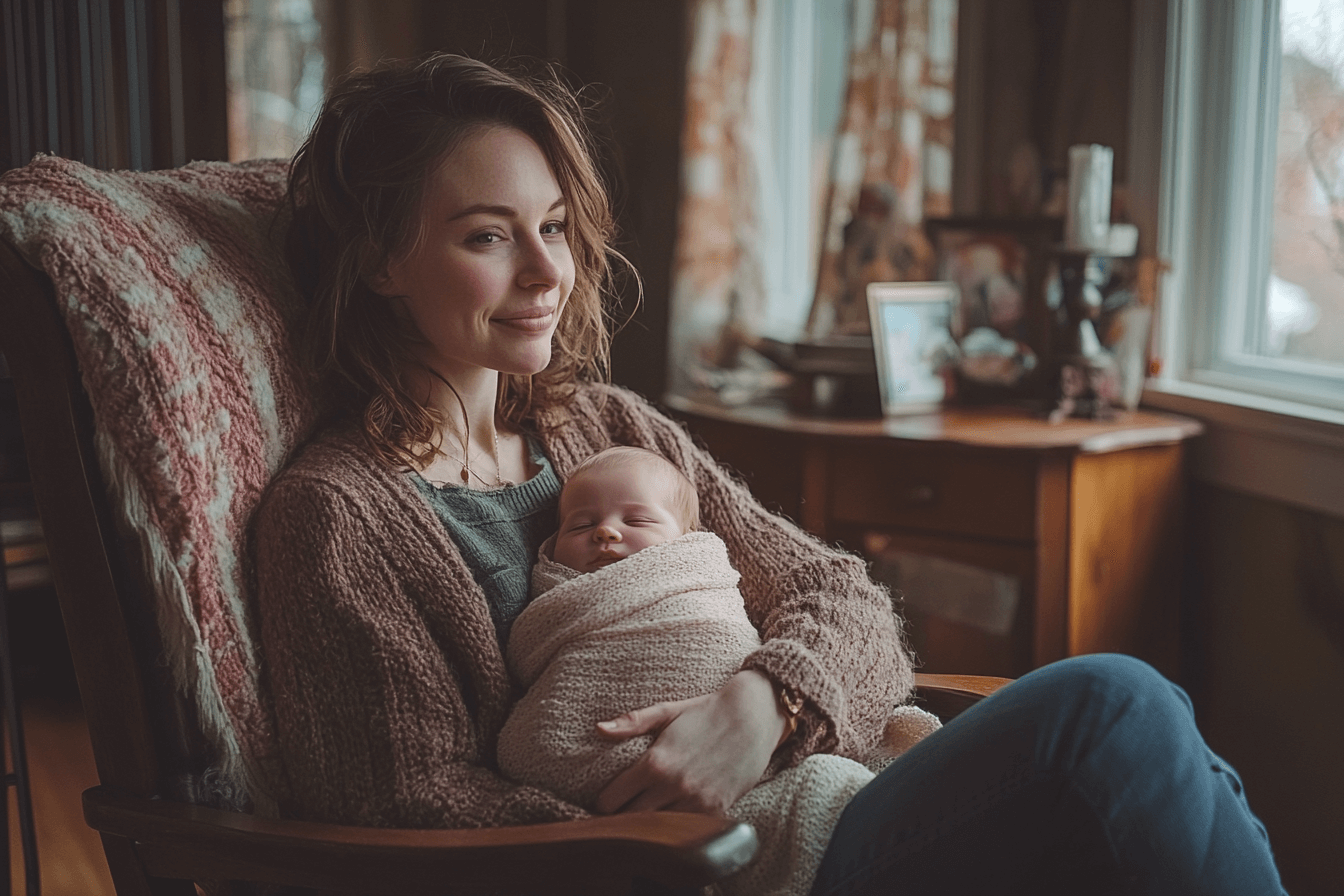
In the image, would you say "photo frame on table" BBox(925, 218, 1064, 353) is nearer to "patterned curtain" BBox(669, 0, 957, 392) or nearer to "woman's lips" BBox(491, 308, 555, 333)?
"patterned curtain" BBox(669, 0, 957, 392)

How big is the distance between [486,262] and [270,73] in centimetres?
200

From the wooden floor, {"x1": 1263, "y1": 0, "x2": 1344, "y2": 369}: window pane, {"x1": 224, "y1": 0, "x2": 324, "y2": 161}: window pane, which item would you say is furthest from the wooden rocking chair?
{"x1": 224, "y1": 0, "x2": 324, "y2": 161}: window pane

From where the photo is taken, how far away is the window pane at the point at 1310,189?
1.89m

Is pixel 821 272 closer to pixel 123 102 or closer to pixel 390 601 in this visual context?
pixel 123 102

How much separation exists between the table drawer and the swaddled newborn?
851 millimetres

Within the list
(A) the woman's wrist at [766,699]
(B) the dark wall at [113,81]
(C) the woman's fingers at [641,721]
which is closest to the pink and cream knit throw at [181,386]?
(C) the woman's fingers at [641,721]

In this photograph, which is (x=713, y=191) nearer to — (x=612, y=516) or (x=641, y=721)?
(x=612, y=516)

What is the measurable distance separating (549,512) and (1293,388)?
1.40 meters

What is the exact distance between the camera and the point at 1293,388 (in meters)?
1.97

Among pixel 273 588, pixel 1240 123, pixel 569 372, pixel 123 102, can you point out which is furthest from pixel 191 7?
pixel 1240 123

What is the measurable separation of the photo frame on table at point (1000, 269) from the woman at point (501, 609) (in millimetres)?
1203

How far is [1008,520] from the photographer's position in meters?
1.96

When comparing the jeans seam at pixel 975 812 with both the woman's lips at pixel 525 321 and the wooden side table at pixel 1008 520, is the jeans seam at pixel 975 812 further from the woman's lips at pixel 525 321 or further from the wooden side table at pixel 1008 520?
the wooden side table at pixel 1008 520

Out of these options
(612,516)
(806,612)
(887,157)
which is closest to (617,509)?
(612,516)
